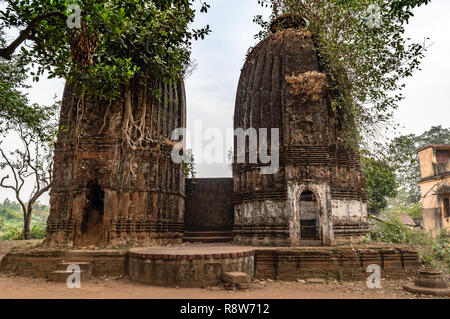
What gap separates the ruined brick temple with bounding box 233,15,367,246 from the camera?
8.21 m

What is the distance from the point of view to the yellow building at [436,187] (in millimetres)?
20297

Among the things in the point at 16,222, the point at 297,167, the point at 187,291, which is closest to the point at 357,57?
the point at 297,167

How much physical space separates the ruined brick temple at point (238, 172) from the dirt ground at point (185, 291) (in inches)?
63.5

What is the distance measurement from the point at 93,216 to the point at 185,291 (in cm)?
452

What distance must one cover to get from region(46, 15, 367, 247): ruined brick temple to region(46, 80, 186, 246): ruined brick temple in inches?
1.1

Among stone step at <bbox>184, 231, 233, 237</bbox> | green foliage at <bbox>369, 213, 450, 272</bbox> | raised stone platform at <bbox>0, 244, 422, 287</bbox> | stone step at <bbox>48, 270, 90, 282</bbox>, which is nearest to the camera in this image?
stone step at <bbox>48, 270, 90, 282</bbox>

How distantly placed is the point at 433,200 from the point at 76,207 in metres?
23.0

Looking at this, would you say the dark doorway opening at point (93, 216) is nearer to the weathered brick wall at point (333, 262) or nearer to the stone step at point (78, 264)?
the stone step at point (78, 264)

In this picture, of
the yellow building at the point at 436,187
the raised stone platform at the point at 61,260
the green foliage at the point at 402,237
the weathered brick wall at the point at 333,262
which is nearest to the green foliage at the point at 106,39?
the raised stone platform at the point at 61,260

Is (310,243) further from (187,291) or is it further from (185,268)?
(187,291)

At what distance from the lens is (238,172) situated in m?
9.70

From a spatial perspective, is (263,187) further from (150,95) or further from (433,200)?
(433,200)

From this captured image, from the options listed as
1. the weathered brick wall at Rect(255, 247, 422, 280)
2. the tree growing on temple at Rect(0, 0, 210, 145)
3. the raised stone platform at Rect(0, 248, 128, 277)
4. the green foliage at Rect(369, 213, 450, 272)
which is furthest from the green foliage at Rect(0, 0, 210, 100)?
the green foliage at Rect(369, 213, 450, 272)

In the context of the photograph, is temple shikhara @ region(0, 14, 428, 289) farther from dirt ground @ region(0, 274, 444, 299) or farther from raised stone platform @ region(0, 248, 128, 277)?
dirt ground @ region(0, 274, 444, 299)
